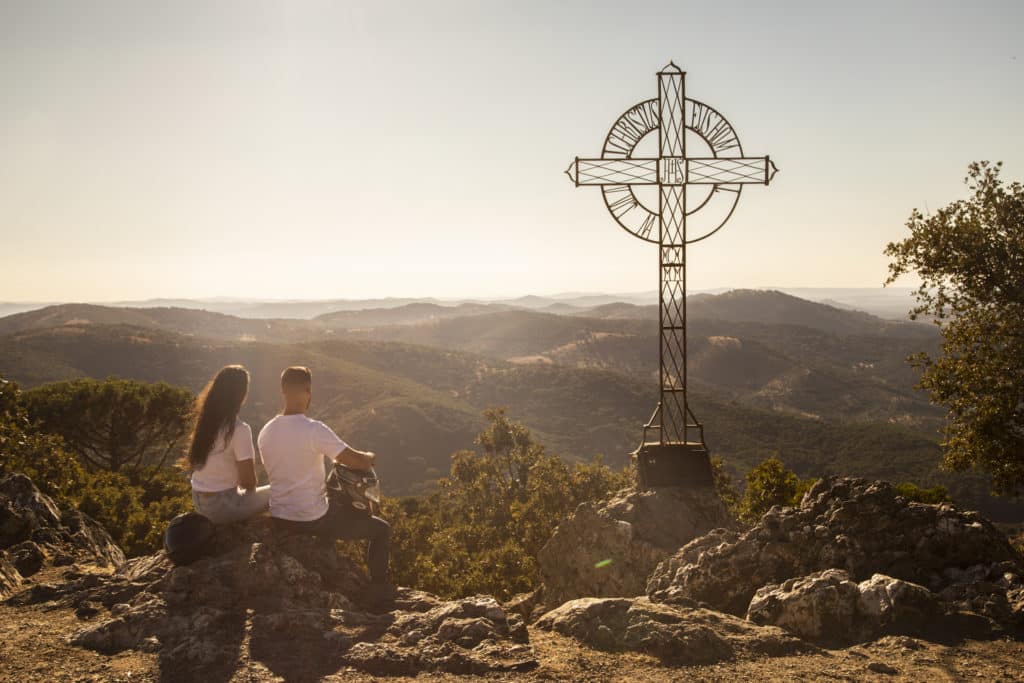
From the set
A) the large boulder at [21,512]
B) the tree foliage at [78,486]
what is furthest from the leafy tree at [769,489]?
the large boulder at [21,512]

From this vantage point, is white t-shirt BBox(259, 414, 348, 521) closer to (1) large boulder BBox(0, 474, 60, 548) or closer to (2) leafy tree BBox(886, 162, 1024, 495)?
(1) large boulder BBox(0, 474, 60, 548)

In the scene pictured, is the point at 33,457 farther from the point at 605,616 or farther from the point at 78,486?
the point at 605,616

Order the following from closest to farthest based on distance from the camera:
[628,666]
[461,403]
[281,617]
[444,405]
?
1. [628,666]
2. [281,617]
3. [444,405]
4. [461,403]

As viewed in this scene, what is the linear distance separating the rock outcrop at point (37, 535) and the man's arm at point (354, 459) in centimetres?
495

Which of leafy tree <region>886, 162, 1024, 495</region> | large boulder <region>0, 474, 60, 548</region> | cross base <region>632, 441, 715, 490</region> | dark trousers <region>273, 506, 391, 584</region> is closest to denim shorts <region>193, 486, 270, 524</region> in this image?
dark trousers <region>273, 506, 391, 584</region>

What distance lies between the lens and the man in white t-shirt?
6957mm

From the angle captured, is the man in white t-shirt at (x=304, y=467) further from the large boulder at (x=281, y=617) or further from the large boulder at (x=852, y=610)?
the large boulder at (x=852, y=610)

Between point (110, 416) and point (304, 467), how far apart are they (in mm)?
31321

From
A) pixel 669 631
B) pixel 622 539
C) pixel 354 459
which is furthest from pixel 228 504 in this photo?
pixel 622 539

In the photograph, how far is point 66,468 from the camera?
776 inches

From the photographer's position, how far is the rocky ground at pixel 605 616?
5883 millimetres

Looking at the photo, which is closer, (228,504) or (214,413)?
(214,413)

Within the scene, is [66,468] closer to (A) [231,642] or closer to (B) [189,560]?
(B) [189,560]

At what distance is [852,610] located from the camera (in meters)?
6.62
